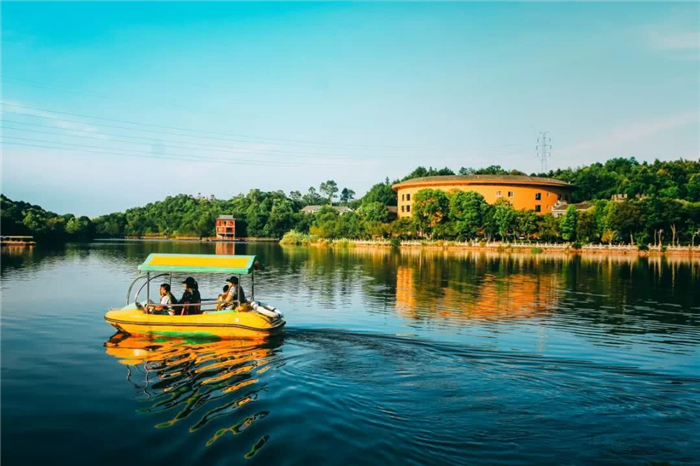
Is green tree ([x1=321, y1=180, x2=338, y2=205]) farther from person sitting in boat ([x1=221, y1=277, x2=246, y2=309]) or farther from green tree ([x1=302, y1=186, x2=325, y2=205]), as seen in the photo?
person sitting in boat ([x1=221, y1=277, x2=246, y2=309])

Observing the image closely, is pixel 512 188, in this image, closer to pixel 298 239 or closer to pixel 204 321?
pixel 298 239

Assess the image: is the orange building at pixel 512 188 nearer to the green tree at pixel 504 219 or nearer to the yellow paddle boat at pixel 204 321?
the green tree at pixel 504 219

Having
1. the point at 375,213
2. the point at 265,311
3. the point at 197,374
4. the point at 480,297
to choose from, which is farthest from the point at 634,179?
the point at 197,374

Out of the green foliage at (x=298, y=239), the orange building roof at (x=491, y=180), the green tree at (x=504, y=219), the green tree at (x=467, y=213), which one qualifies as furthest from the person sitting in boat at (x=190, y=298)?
the orange building roof at (x=491, y=180)

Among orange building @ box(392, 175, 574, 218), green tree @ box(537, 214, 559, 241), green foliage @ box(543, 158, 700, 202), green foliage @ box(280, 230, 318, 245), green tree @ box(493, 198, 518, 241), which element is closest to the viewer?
green tree @ box(537, 214, 559, 241)

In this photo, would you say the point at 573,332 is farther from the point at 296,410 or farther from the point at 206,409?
the point at 206,409

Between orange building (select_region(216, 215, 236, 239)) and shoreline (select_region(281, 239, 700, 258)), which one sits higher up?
orange building (select_region(216, 215, 236, 239))

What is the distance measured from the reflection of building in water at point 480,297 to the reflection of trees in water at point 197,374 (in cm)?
846

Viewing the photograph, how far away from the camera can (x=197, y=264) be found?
51.1 feet

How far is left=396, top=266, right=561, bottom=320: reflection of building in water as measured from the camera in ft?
69.3

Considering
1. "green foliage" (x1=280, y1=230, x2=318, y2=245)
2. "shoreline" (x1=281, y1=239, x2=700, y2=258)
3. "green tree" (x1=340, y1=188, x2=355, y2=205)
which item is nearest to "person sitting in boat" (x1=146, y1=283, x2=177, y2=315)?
"shoreline" (x1=281, y1=239, x2=700, y2=258)

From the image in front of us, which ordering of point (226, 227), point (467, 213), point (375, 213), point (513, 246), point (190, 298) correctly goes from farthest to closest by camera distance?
1. point (226, 227)
2. point (375, 213)
3. point (467, 213)
4. point (513, 246)
5. point (190, 298)

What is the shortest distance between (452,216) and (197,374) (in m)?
77.0

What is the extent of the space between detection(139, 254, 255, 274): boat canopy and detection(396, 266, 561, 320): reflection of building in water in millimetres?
7517
